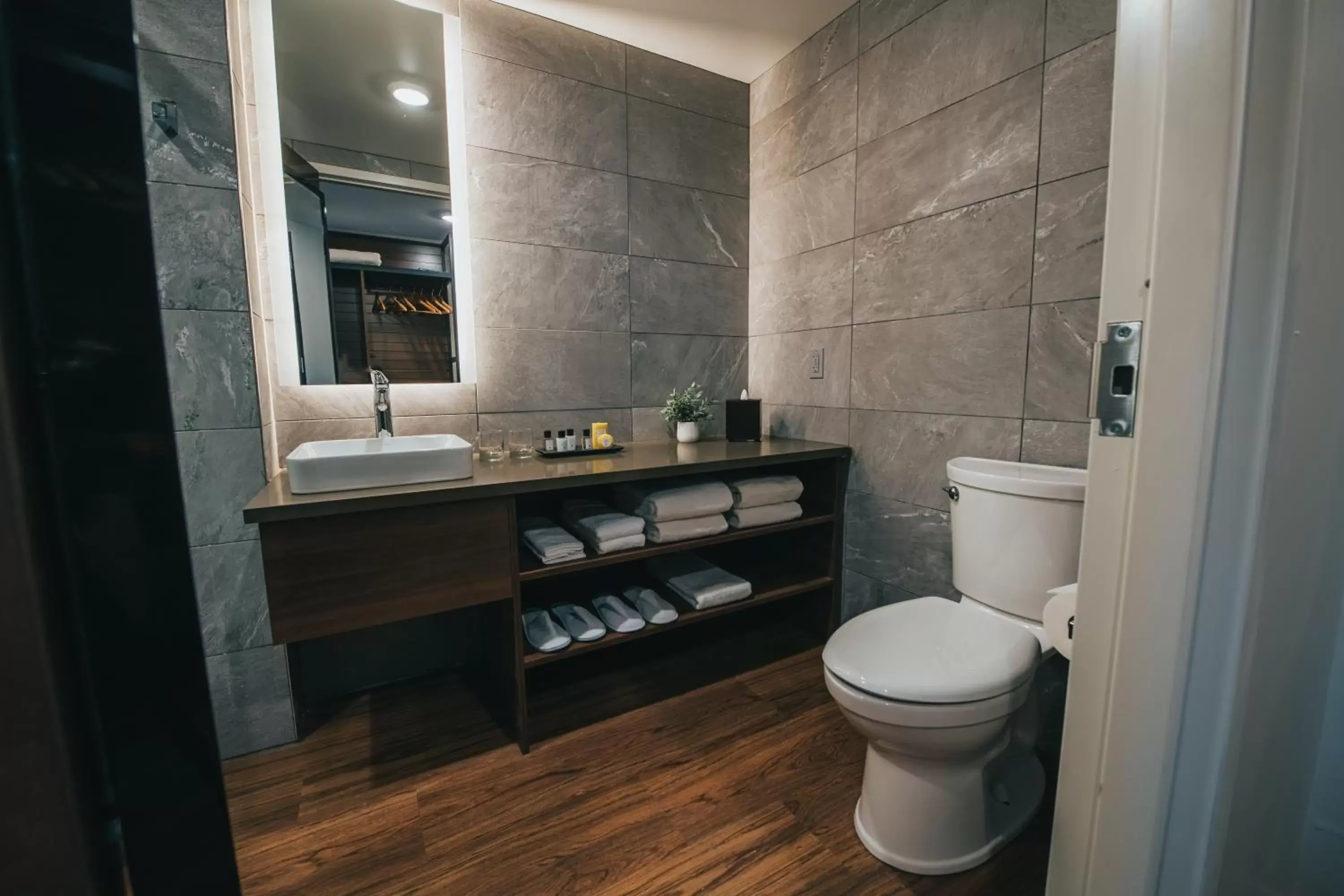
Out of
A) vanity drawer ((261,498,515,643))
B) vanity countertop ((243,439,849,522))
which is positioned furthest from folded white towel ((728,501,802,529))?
vanity drawer ((261,498,515,643))

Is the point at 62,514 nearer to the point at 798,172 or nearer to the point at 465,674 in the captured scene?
the point at 465,674

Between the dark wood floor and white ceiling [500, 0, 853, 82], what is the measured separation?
2441mm

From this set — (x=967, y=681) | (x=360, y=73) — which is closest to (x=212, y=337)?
(x=360, y=73)

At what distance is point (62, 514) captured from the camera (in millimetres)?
225

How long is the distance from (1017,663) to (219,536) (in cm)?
202

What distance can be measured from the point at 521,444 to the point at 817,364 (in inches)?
47.5

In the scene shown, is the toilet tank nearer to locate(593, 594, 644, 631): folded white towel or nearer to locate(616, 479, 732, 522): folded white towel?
locate(616, 479, 732, 522): folded white towel

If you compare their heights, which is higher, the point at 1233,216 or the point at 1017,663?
the point at 1233,216

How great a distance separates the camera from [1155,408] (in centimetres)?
49

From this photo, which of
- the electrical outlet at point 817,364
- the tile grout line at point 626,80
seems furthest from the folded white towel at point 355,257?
the electrical outlet at point 817,364

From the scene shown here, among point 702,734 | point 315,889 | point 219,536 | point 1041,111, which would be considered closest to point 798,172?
point 1041,111

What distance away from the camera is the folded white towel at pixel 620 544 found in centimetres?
167

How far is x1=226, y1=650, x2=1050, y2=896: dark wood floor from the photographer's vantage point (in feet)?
3.81

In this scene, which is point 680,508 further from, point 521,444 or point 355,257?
point 355,257
